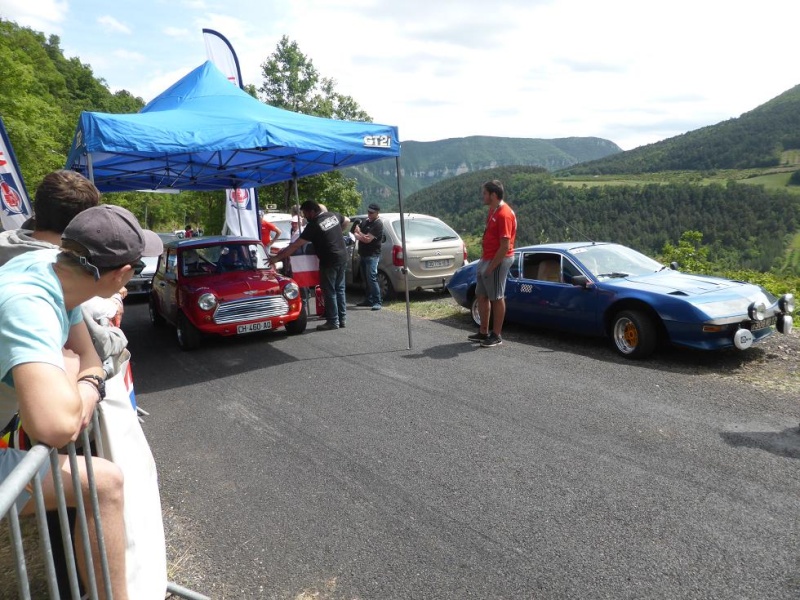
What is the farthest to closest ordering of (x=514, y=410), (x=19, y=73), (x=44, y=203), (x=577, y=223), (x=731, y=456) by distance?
(x=577, y=223) → (x=19, y=73) → (x=514, y=410) → (x=731, y=456) → (x=44, y=203)

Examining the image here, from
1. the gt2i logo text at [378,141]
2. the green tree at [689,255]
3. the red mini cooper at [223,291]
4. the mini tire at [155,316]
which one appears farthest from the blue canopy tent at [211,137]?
the green tree at [689,255]

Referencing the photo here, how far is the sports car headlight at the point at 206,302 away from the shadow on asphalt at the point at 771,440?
613cm

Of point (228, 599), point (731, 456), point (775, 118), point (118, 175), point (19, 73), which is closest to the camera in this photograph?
point (228, 599)

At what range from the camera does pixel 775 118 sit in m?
95.8

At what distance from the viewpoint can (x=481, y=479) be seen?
379 cm

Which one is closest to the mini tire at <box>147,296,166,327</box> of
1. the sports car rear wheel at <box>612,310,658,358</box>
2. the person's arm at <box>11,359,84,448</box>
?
the sports car rear wheel at <box>612,310,658,358</box>

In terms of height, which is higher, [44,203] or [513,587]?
[44,203]

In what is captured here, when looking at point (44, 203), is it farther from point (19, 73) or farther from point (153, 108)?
point (19, 73)

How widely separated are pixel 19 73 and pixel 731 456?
2725cm

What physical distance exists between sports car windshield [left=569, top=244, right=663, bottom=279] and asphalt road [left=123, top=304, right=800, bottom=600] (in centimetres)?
128

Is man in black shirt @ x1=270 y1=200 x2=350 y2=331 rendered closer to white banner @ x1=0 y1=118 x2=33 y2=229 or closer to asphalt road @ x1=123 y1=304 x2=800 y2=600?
asphalt road @ x1=123 y1=304 x2=800 y2=600

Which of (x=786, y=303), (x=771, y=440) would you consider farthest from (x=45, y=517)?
(x=786, y=303)

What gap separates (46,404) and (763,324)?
22.8ft

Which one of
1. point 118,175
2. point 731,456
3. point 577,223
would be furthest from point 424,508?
point 577,223
